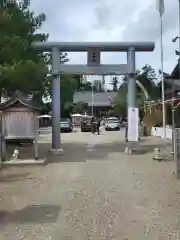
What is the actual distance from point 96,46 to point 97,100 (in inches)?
3309

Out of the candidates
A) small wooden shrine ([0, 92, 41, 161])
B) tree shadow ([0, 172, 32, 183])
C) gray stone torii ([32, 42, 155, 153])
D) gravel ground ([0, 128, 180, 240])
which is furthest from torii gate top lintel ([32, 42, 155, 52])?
tree shadow ([0, 172, 32, 183])

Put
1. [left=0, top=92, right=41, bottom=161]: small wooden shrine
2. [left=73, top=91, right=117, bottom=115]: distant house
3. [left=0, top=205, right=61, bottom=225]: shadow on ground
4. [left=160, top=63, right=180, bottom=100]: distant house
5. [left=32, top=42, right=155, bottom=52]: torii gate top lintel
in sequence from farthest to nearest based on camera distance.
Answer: [left=73, top=91, right=117, bottom=115]: distant house
[left=160, top=63, right=180, bottom=100]: distant house
[left=32, top=42, right=155, bottom=52]: torii gate top lintel
[left=0, top=92, right=41, bottom=161]: small wooden shrine
[left=0, top=205, right=61, bottom=225]: shadow on ground

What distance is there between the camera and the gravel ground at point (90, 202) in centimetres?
755

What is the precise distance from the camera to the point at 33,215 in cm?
883

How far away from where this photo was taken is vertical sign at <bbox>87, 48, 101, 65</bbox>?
73.0 feet

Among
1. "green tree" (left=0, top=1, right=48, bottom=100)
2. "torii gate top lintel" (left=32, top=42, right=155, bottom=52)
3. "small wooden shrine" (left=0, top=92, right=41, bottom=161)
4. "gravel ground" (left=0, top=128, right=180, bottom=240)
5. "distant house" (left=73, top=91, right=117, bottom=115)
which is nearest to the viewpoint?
"gravel ground" (left=0, top=128, right=180, bottom=240)

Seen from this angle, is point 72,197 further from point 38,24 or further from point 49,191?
point 38,24

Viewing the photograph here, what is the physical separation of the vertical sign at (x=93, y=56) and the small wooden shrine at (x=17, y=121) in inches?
186

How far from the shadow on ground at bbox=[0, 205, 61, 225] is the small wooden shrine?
9.03 m

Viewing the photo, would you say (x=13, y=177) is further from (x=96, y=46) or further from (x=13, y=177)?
(x=96, y=46)

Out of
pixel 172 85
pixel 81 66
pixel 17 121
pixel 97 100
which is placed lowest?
pixel 17 121

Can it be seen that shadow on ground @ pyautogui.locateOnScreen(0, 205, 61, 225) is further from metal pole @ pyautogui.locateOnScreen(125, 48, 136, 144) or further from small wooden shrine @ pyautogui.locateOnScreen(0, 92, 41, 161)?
metal pole @ pyautogui.locateOnScreen(125, 48, 136, 144)

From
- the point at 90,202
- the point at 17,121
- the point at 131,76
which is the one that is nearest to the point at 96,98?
the point at 131,76

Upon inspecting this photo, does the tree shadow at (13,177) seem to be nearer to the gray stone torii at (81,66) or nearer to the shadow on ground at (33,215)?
the shadow on ground at (33,215)
